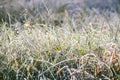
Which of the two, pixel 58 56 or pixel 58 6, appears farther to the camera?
pixel 58 6

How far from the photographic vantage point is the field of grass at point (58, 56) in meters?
3.54

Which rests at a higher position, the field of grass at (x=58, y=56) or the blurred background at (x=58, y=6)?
the blurred background at (x=58, y=6)

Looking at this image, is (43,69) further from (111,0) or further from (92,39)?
(111,0)

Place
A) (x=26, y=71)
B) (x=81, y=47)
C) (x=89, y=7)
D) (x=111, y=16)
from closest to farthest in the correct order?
(x=26, y=71), (x=81, y=47), (x=111, y=16), (x=89, y=7)

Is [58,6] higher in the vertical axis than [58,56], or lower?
higher

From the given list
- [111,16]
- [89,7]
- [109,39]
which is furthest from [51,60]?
[89,7]

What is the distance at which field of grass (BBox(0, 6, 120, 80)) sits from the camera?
140 inches

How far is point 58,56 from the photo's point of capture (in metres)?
3.71

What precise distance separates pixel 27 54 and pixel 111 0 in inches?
150

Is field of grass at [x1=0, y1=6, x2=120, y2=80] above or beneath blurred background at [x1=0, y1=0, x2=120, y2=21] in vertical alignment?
beneath

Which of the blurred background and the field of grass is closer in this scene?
the field of grass

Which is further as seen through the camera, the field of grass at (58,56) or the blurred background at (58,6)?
the blurred background at (58,6)

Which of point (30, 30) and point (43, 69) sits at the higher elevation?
point (30, 30)

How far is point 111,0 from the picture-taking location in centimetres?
730
